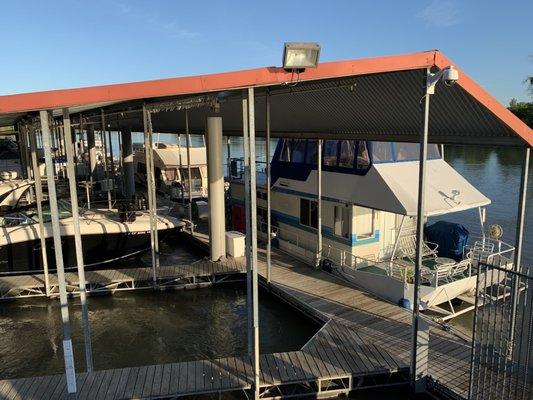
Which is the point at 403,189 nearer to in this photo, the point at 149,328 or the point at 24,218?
Result: the point at 149,328

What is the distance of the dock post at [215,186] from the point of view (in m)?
13.1

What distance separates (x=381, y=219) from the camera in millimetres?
13078

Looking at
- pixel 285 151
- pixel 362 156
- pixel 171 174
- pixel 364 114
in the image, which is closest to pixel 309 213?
pixel 362 156

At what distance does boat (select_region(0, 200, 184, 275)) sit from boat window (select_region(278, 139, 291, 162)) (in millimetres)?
4702

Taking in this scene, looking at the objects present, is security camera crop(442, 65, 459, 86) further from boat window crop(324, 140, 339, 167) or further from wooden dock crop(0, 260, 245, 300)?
wooden dock crop(0, 260, 245, 300)

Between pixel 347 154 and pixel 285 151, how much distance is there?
3396 mm

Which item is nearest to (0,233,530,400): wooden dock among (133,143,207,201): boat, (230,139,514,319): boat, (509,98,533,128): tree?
(230,139,514,319): boat

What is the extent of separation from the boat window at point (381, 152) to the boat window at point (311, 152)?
2501 mm

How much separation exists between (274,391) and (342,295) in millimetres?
4151

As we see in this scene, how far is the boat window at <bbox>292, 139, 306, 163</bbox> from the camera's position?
49.4ft

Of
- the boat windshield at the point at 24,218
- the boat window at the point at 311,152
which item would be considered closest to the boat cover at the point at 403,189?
the boat window at the point at 311,152

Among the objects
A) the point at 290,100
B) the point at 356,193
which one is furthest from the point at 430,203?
the point at 290,100

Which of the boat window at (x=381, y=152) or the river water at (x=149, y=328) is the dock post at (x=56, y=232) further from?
the boat window at (x=381, y=152)

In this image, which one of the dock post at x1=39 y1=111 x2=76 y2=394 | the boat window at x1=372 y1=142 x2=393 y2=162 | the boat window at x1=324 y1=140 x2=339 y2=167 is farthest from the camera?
the boat window at x1=324 y1=140 x2=339 y2=167
